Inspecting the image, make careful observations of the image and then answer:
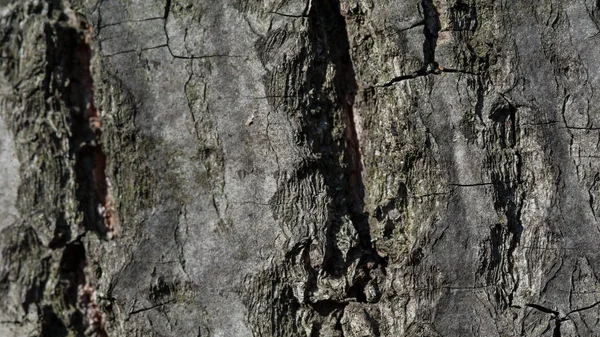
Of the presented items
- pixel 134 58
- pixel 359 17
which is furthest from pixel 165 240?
pixel 359 17

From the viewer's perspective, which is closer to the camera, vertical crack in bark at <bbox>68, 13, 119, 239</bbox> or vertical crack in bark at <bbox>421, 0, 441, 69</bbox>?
vertical crack in bark at <bbox>421, 0, 441, 69</bbox>

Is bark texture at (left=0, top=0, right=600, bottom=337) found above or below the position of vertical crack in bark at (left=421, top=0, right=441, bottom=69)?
below

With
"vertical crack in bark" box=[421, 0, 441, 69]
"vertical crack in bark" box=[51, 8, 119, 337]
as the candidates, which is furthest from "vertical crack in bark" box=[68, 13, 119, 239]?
"vertical crack in bark" box=[421, 0, 441, 69]

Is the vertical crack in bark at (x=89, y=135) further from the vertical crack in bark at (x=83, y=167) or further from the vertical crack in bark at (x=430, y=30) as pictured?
Result: the vertical crack in bark at (x=430, y=30)

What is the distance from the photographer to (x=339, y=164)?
1.65 meters

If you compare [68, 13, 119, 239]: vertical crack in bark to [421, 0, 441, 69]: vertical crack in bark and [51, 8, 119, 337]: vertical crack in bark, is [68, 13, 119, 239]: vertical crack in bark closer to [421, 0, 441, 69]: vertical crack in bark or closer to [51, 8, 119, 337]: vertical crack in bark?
[51, 8, 119, 337]: vertical crack in bark

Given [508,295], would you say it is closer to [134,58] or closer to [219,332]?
[219,332]

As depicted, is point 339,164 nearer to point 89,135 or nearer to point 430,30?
point 430,30

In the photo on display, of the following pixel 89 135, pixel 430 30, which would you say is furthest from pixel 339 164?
pixel 89 135

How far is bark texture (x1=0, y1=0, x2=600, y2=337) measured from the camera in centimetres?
156

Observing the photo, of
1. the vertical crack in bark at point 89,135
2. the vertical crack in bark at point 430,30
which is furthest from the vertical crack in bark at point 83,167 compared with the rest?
the vertical crack in bark at point 430,30

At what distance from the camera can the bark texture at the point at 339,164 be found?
156 cm

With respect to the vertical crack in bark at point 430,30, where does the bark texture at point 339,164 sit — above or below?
below

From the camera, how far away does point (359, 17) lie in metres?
1.62
